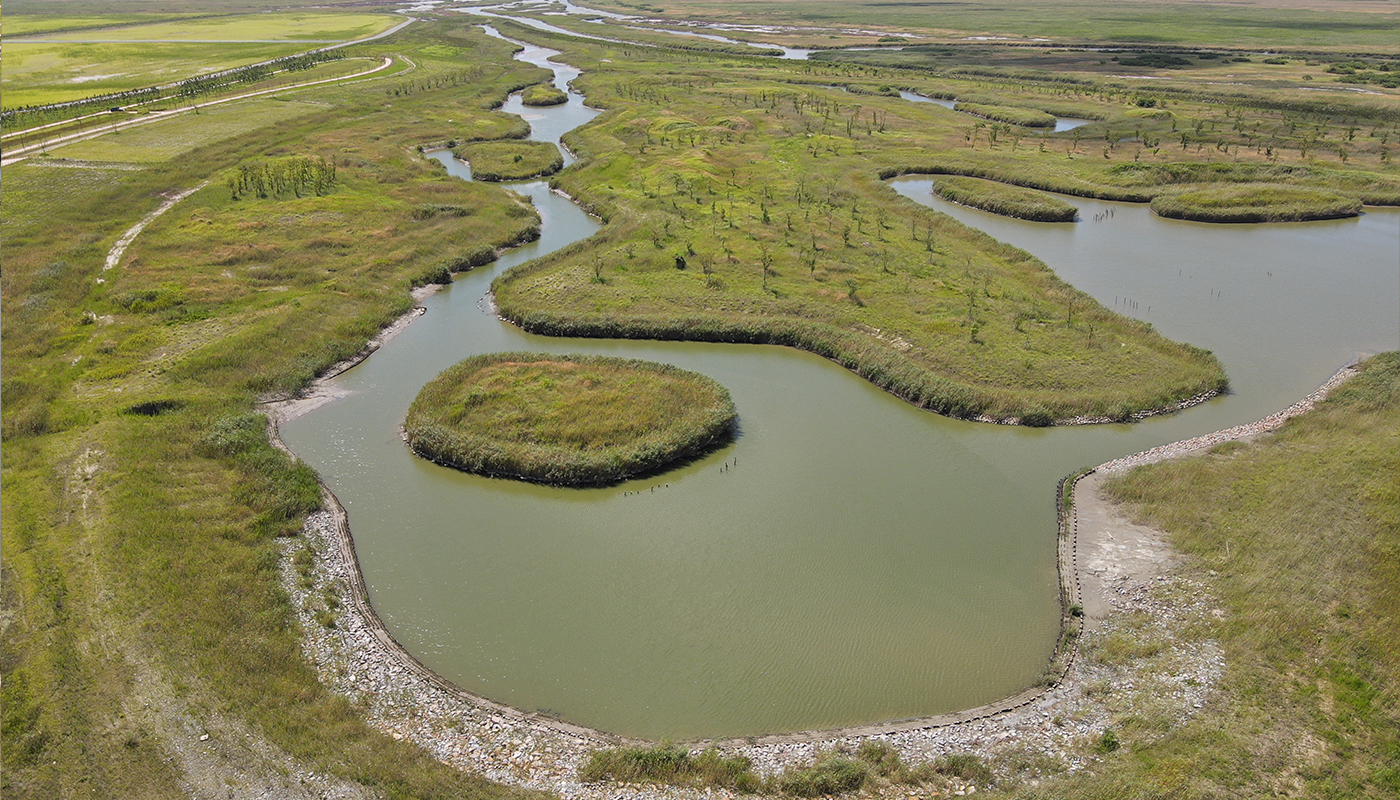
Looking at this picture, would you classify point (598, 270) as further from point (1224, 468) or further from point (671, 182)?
point (1224, 468)

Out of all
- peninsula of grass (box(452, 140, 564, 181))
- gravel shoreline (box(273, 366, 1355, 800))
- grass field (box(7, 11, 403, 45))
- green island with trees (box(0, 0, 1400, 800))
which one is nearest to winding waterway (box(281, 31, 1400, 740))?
gravel shoreline (box(273, 366, 1355, 800))

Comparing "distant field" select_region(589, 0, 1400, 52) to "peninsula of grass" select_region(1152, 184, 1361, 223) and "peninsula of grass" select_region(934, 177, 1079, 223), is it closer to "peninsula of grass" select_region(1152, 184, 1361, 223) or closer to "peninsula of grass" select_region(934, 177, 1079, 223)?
"peninsula of grass" select_region(1152, 184, 1361, 223)

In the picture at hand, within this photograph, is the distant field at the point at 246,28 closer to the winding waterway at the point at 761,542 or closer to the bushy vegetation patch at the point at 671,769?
the winding waterway at the point at 761,542

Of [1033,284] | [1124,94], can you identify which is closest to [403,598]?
[1033,284]

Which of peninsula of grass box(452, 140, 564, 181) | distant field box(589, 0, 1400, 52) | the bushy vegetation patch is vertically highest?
distant field box(589, 0, 1400, 52)

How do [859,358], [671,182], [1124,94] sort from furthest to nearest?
[1124,94] < [671,182] < [859,358]

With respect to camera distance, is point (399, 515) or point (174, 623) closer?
point (174, 623)

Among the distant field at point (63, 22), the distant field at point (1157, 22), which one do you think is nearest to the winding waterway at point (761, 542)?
the distant field at point (1157, 22)
